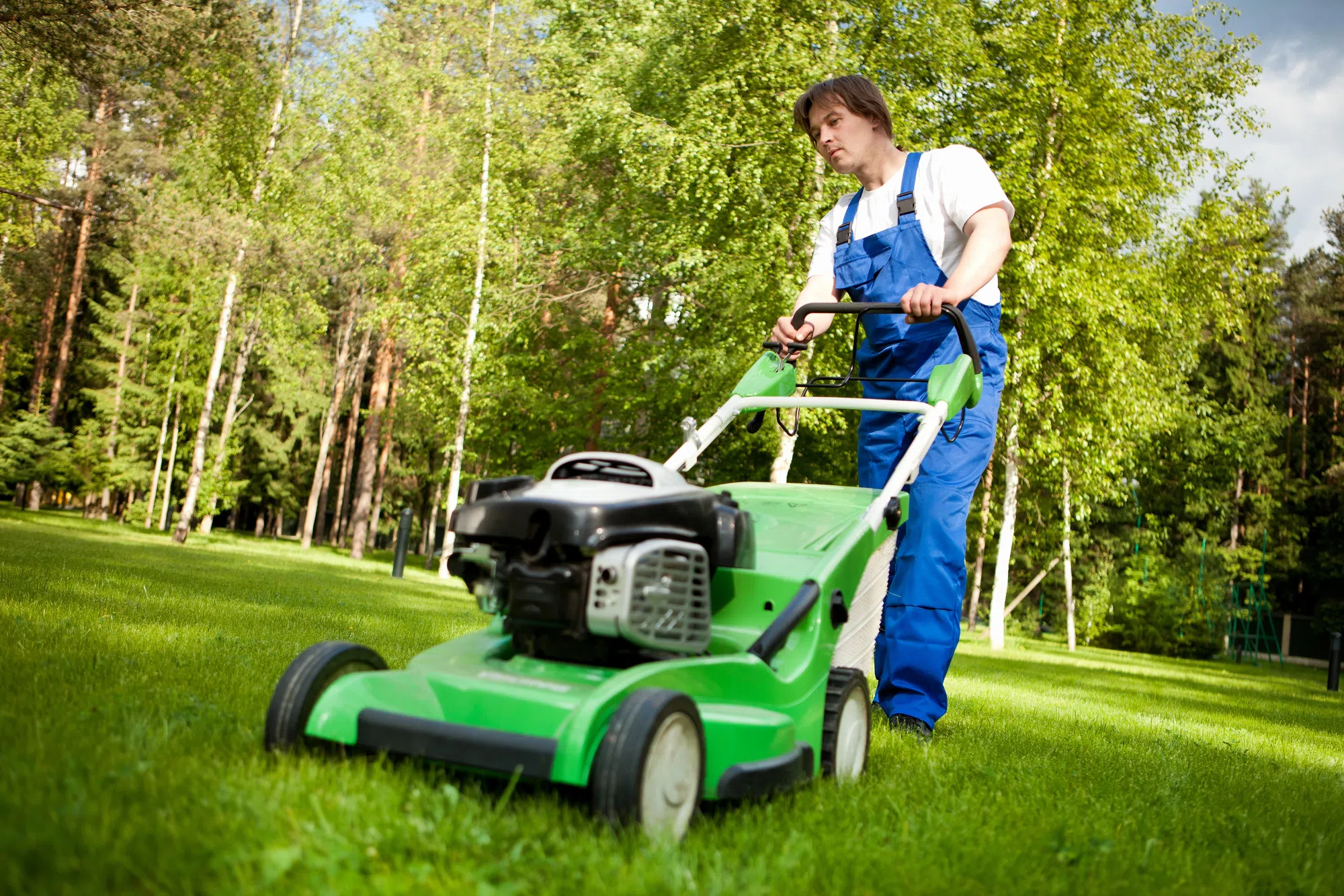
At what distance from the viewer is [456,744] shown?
2201mm

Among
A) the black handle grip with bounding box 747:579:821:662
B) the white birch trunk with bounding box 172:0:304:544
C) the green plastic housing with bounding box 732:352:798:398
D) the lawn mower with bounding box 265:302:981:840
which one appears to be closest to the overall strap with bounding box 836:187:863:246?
the green plastic housing with bounding box 732:352:798:398

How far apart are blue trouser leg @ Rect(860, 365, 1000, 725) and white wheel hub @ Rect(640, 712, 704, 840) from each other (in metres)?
1.78

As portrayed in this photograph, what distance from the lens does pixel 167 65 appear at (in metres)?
11.4

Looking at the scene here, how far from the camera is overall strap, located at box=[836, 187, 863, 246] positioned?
4.29 m

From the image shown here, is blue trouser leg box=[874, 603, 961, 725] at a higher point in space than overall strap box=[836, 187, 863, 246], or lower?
lower

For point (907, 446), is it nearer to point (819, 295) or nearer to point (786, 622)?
point (819, 295)

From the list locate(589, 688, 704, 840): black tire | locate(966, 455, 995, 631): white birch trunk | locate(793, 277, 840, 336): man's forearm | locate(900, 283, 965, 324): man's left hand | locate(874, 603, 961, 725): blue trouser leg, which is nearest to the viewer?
locate(589, 688, 704, 840): black tire

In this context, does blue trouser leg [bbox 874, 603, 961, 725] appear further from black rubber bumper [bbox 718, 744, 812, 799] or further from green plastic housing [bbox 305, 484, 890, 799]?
black rubber bumper [bbox 718, 744, 812, 799]

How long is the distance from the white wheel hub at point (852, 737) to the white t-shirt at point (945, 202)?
1676 mm

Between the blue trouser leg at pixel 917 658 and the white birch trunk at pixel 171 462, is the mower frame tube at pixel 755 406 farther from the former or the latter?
the white birch trunk at pixel 171 462

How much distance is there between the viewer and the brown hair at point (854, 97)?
4.05 m

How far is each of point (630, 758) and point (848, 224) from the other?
2842mm

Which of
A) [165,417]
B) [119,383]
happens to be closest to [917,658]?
[165,417]

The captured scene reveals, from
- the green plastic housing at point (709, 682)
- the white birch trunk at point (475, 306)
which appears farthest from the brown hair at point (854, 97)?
the white birch trunk at point (475, 306)
